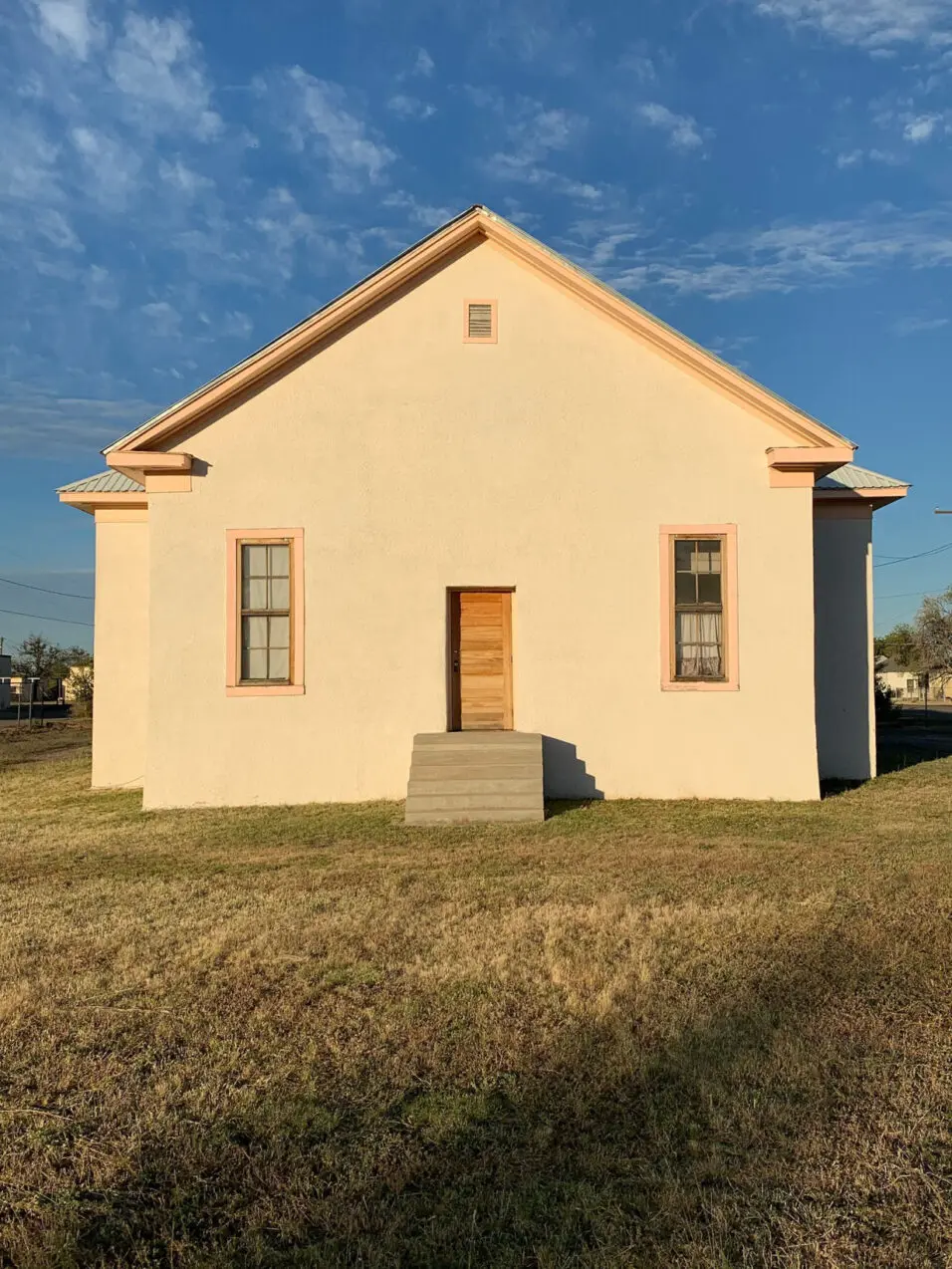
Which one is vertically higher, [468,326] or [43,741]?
[468,326]

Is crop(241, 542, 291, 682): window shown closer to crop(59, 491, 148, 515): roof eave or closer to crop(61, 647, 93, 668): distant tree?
crop(59, 491, 148, 515): roof eave

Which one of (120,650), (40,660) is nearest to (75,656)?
(40,660)

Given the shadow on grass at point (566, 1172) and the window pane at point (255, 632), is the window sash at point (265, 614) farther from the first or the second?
the shadow on grass at point (566, 1172)

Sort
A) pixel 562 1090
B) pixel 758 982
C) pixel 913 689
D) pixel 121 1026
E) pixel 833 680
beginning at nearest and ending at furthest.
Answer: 1. pixel 562 1090
2. pixel 121 1026
3. pixel 758 982
4. pixel 833 680
5. pixel 913 689

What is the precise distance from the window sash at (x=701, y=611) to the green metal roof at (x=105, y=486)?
7859 mm

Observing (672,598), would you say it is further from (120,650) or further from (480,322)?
(120,650)

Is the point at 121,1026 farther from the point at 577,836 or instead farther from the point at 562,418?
the point at 562,418

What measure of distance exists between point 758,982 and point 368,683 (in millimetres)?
7506

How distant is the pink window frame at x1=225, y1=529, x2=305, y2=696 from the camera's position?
1163 centimetres

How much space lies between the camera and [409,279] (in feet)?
38.7

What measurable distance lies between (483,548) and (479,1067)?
843 centimetres

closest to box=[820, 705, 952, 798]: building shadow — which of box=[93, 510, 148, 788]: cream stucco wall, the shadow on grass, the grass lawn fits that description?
the grass lawn

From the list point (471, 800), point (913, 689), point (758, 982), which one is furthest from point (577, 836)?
A: point (913, 689)

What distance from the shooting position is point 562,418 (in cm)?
1179
